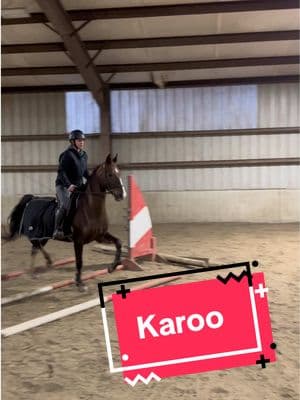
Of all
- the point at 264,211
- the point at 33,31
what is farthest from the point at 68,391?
the point at 264,211

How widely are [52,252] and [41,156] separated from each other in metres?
3.67

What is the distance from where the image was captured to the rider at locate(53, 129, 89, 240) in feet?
14.3

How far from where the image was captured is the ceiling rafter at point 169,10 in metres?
6.07

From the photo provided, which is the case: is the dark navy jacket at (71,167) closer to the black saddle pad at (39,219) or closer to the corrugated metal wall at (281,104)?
the black saddle pad at (39,219)

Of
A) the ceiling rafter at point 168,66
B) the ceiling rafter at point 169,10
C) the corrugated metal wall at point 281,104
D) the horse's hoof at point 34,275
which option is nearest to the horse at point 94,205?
the horse's hoof at point 34,275

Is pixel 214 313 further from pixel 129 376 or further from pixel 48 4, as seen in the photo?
pixel 48 4

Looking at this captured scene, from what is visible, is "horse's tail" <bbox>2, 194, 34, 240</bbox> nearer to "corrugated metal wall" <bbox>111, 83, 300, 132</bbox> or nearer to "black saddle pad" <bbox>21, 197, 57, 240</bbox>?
"black saddle pad" <bbox>21, 197, 57, 240</bbox>

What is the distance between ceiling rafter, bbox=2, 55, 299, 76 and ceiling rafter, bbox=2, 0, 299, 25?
1.89 meters

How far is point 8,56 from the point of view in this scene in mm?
7930

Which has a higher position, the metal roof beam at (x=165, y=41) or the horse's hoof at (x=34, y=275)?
the metal roof beam at (x=165, y=41)

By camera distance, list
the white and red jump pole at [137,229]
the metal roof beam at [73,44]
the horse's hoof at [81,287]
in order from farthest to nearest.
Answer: the metal roof beam at [73,44] < the white and red jump pole at [137,229] < the horse's hoof at [81,287]

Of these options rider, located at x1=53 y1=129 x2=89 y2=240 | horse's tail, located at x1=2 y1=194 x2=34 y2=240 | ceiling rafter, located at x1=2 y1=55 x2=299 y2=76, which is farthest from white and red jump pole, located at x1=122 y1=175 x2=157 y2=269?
ceiling rafter, located at x1=2 y1=55 x2=299 y2=76

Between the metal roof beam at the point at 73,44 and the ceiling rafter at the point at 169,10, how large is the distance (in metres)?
0.26

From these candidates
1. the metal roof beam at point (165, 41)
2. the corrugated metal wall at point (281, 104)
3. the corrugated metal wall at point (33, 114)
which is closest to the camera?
the metal roof beam at point (165, 41)
